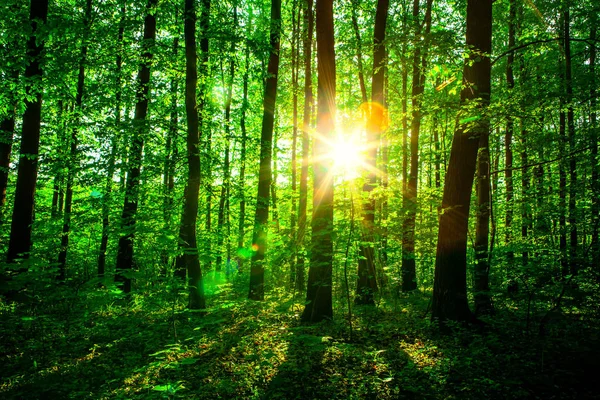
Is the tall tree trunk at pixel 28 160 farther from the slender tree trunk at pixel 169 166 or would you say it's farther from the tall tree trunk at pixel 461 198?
the tall tree trunk at pixel 461 198

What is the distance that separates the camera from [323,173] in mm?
7223

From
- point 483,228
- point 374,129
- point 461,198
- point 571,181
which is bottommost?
point 483,228

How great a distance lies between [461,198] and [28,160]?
11.3 meters

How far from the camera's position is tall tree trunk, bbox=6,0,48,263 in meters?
8.21

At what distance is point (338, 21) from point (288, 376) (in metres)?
14.9

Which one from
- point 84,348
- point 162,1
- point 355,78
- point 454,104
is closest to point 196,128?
point 162,1

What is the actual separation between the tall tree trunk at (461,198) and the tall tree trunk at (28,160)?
33.9ft

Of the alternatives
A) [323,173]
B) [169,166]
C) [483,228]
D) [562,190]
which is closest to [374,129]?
[323,173]

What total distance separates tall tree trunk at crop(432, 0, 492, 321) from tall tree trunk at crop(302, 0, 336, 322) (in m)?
2.46

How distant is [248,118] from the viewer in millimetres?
20359

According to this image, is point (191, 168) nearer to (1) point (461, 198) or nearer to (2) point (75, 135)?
(1) point (461, 198)

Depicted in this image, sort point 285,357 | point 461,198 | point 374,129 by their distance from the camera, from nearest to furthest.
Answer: point 285,357 < point 461,198 < point 374,129

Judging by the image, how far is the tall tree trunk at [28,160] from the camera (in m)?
8.21

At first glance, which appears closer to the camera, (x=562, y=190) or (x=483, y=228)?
(x=562, y=190)
